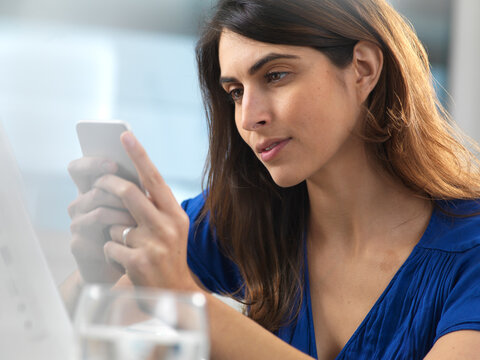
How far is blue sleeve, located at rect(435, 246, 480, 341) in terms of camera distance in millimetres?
964

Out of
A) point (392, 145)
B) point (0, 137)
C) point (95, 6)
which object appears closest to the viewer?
point (0, 137)

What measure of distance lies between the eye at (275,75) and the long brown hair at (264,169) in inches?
2.3

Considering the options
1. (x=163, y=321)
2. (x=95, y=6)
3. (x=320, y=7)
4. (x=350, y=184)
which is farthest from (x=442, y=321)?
(x=95, y=6)

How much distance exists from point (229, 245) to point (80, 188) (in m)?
0.69

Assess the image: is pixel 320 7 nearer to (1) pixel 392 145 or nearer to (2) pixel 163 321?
(1) pixel 392 145

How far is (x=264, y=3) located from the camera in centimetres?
106

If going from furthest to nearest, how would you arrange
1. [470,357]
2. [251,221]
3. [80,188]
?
[251,221] → [470,357] → [80,188]

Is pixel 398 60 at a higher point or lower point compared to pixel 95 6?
lower

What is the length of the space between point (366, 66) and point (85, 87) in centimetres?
122

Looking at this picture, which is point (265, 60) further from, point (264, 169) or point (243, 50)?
point (264, 169)

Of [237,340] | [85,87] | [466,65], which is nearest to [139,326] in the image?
[237,340]

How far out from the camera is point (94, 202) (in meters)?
0.71

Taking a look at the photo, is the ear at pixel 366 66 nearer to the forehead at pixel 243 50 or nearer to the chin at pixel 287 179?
the forehead at pixel 243 50

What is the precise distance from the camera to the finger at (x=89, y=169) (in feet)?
2.24
